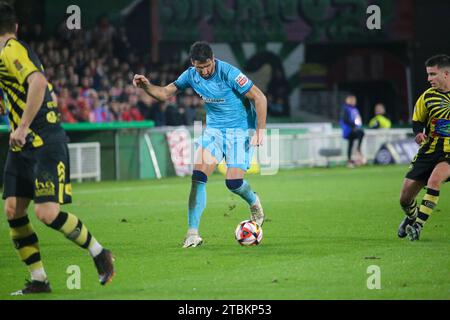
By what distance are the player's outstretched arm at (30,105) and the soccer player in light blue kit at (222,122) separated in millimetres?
3196

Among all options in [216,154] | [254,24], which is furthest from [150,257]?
[254,24]

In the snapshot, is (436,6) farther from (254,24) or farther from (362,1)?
(254,24)

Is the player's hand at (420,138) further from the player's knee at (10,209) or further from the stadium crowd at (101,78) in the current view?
the stadium crowd at (101,78)

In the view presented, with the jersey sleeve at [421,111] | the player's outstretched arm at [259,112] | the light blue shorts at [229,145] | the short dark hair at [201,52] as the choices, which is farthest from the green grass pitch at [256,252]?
the short dark hair at [201,52]

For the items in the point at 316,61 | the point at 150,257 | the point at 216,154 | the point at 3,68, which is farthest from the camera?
the point at 316,61

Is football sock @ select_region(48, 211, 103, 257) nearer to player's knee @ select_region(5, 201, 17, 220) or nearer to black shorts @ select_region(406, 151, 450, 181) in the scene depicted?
Answer: player's knee @ select_region(5, 201, 17, 220)

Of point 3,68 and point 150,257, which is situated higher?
point 3,68

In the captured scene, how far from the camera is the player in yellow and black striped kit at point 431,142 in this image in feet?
36.1

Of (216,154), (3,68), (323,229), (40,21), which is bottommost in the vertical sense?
(323,229)

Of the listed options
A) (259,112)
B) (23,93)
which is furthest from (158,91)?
(23,93)

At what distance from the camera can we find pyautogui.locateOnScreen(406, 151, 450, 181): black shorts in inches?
437
